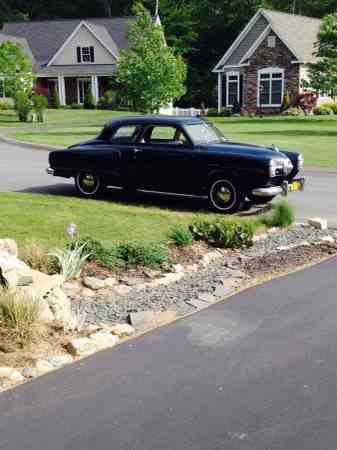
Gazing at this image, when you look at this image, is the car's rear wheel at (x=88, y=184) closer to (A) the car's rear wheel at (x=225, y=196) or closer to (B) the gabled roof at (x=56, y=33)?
(A) the car's rear wheel at (x=225, y=196)

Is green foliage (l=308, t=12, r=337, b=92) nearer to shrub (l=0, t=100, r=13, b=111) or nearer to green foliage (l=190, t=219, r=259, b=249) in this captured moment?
shrub (l=0, t=100, r=13, b=111)

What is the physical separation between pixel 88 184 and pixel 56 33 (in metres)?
47.7

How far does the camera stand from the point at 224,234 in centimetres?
909

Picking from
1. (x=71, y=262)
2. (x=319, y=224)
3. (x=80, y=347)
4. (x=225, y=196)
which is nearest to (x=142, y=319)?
(x=80, y=347)

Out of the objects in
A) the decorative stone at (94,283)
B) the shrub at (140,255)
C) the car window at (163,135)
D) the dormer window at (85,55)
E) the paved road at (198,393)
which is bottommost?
the paved road at (198,393)

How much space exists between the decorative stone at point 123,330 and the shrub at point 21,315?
74 cm

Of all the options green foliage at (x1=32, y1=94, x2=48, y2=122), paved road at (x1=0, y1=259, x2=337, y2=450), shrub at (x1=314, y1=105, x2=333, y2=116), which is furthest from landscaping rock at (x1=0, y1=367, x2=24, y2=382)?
shrub at (x1=314, y1=105, x2=333, y2=116)

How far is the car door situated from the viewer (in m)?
11.9

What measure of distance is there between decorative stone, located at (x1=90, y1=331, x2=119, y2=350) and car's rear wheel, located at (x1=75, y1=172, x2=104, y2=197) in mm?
7236

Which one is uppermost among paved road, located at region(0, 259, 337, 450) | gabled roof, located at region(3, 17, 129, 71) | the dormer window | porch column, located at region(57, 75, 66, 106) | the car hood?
gabled roof, located at region(3, 17, 129, 71)

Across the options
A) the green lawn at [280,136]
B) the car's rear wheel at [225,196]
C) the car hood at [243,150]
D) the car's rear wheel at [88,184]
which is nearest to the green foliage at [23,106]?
the green lawn at [280,136]

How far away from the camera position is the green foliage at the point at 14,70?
43.2 meters

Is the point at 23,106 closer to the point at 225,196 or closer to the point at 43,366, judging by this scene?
the point at 225,196

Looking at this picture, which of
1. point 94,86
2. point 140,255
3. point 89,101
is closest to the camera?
point 140,255
